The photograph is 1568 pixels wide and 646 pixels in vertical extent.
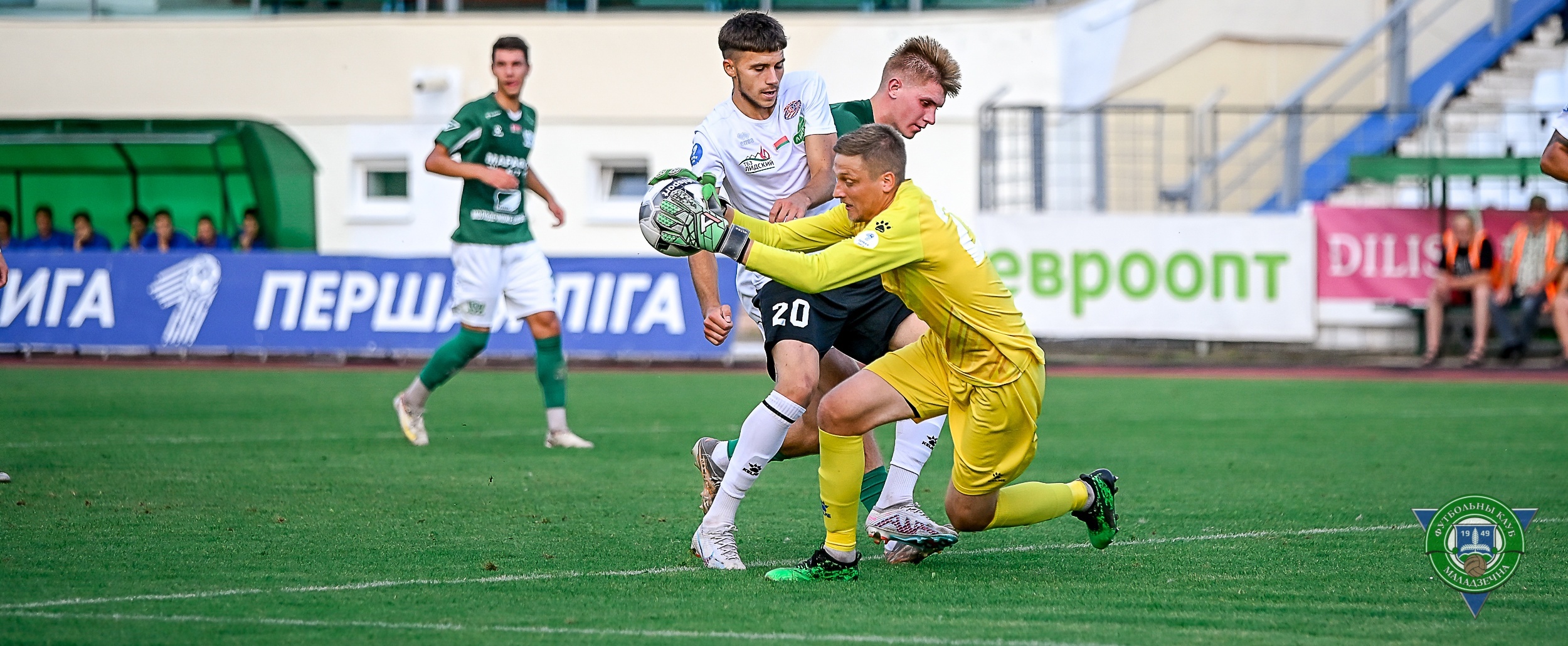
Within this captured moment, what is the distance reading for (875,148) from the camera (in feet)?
17.5

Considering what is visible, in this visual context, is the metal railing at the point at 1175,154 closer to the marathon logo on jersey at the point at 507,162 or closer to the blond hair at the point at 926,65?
the marathon logo on jersey at the point at 507,162

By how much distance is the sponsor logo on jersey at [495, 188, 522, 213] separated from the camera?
9.70 m

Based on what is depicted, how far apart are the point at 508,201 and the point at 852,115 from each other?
146 inches

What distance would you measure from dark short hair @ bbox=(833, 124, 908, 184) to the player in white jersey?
2.11 feet

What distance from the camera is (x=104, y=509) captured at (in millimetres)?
6668

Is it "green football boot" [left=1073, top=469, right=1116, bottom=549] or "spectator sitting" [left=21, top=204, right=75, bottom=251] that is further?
"spectator sitting" [left=21, top=204, right=75, bottom=251]

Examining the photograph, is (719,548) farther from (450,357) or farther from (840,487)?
(450,357)

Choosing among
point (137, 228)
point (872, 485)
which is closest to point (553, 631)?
point (872, 485)

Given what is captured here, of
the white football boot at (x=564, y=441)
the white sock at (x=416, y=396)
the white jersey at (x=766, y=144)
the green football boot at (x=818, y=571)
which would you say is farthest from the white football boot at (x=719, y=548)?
the white sock at (x=416, y=396)

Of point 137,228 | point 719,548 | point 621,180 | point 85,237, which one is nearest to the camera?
point 719,548

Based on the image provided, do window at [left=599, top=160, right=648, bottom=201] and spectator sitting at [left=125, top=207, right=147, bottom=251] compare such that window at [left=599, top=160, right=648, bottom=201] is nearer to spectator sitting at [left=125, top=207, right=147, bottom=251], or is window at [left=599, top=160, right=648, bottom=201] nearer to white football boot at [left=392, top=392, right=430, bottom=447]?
spectator sitting at [left=125, top=207, right=147, bottom=251]

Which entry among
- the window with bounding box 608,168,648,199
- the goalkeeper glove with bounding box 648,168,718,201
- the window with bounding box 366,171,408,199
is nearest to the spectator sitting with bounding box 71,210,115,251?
the window with bounding box 366,171,408,199

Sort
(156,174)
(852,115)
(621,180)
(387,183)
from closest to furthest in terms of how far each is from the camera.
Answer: (852,115) → (156,174) → (621,180) → (387,183)

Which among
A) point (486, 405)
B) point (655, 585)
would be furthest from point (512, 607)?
point (486, 405)
